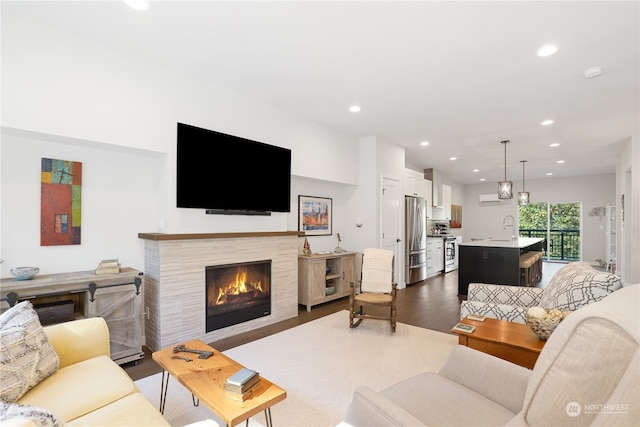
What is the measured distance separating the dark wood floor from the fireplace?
217 mm

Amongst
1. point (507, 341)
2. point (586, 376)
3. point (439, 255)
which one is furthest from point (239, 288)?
point (439, 255)

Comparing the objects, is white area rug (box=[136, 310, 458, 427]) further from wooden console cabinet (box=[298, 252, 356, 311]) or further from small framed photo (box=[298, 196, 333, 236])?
small framed photo (box=[298, 196, 333, 236])

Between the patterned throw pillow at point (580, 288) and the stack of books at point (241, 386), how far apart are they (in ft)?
7.45

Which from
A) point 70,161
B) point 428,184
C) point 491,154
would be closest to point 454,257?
point 428,184

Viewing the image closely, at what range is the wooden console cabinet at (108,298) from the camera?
8.14ft

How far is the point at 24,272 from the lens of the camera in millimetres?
2453

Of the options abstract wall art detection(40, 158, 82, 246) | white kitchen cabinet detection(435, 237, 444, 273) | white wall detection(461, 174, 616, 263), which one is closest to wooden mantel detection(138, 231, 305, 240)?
abstract wall art detection(40, 158, 82, 246)

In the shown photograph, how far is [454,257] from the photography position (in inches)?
351

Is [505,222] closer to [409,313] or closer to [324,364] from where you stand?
[409,313]

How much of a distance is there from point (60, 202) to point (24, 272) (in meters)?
0.67

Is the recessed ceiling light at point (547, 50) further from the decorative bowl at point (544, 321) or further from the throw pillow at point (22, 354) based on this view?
the throw pillow at point (22, 354)

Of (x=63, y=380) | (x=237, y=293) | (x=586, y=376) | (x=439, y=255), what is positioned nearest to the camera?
(x=586, y=376)

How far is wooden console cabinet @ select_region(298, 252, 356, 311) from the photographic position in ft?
15.3

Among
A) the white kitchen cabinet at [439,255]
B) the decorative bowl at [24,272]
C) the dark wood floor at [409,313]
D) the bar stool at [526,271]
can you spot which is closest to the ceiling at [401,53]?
the decorative bowl at [24,272]
